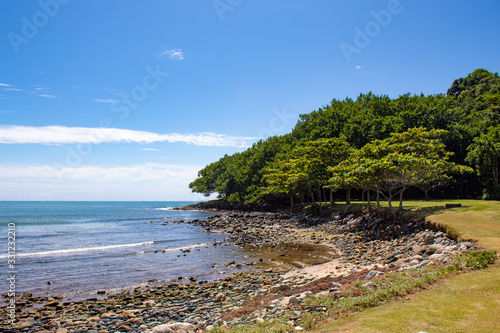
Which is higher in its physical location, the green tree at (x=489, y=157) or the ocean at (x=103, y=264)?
the green tree at (x=489, y=157)

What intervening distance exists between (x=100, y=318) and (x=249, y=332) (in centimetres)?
688

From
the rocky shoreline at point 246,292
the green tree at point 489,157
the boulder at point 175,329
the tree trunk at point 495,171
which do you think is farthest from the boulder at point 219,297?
the tree trunk at point 495,171

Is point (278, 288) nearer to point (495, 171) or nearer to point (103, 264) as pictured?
point (103, 264)

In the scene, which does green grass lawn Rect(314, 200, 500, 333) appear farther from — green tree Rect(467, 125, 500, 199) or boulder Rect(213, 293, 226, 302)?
green tree Rect(467, 125, 500, 199)

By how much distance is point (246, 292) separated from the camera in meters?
13.2

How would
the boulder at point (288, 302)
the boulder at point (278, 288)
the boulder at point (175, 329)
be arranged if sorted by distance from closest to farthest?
the boulder at point (175, 329)
the boulder at point (288, 302)
the boulder at point (278, 288)

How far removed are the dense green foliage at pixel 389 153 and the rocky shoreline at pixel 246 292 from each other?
5483mm

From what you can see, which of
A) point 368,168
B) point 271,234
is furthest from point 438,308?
point 271,234

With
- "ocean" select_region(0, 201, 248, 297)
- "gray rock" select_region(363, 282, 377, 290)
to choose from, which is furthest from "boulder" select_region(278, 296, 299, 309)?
"ocean" select_region(0, 201, 248, 297)

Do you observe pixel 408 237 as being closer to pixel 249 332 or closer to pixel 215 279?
pixel 215 279

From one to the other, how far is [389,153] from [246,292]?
61.3 feet

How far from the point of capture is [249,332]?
23.7 feet

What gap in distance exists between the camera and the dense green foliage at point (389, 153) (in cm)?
2611

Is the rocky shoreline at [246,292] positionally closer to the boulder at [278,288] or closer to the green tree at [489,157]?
the boulder at [278,288]
